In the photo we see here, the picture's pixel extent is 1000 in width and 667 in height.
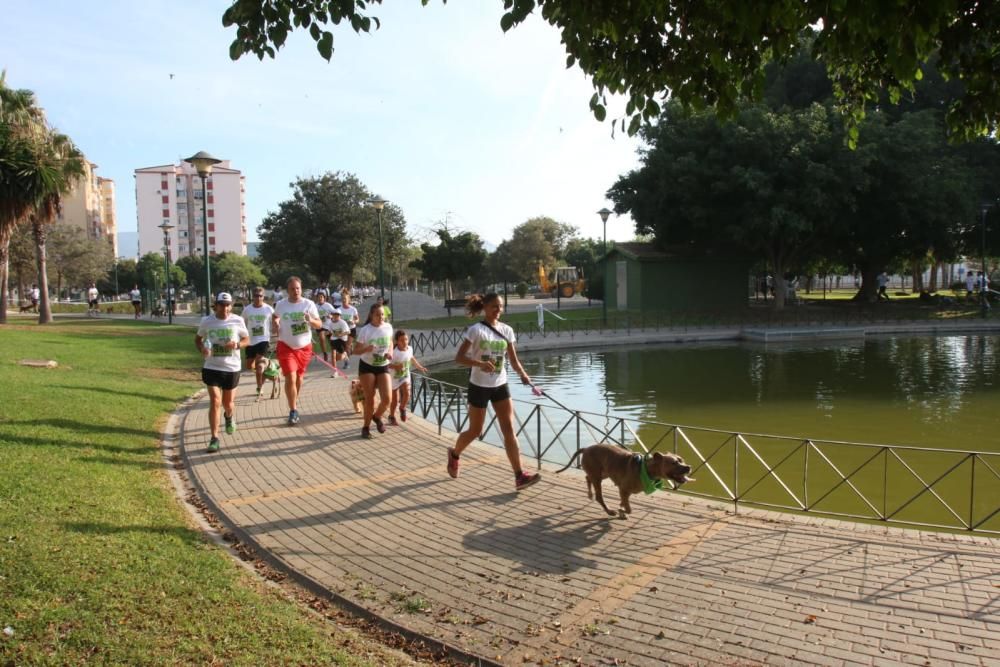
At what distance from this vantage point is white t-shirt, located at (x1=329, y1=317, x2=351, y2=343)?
14.0 m

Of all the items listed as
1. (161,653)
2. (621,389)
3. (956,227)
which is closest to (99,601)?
(161,653)

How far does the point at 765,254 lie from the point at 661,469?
3384 cm

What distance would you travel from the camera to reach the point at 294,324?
9648 mm

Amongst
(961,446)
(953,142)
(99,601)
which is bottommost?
(961,446)

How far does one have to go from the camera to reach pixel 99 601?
3973 millimetres

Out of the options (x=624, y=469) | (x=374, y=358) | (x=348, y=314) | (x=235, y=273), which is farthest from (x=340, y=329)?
(x=235, y=273)

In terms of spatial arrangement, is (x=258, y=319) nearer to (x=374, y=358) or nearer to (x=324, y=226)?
(x=374, y=358)

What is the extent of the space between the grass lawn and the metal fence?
3731 millimetres

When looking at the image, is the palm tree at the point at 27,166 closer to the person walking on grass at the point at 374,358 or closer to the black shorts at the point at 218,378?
the black shorts at the point at 218,378

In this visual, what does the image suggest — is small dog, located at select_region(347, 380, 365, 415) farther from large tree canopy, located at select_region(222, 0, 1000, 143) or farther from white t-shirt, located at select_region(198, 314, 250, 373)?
large tree canopy, located at select_region(222, 0, 1000, 143)

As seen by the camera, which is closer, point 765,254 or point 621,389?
point 621,389

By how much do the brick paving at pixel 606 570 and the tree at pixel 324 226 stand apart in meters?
33.2

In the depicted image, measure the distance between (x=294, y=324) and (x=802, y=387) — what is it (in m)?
10.9

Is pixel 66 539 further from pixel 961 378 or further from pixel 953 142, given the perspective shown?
pixel 961 378
